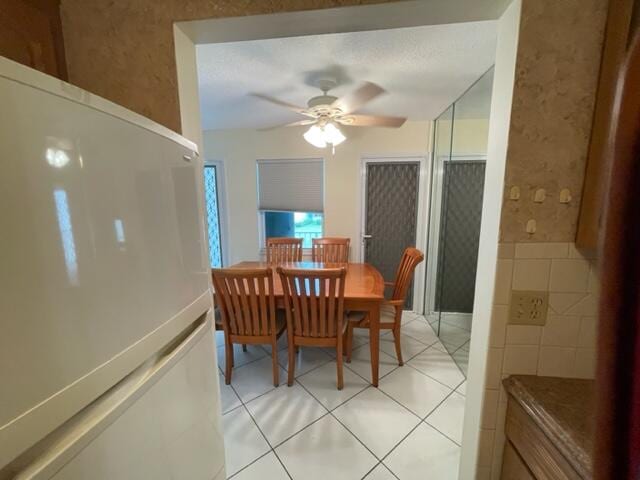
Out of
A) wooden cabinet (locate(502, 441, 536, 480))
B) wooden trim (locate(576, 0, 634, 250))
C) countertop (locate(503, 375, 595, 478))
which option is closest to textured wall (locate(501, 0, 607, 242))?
wooden trim (locate(576, 0, 634, 250))

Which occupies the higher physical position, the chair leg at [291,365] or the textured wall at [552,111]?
the textured wall at [552,111]

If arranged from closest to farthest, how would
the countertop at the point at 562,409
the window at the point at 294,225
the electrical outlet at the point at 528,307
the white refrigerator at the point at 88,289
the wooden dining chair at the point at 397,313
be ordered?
the white refrigerator at the point at 88,289
the countertop at the point at 562,409
the electrical outlet at the point at 528,307
the wooden dining chair at the point at 397,313
the window at the point at 294,225

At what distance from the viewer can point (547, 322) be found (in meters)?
0.89

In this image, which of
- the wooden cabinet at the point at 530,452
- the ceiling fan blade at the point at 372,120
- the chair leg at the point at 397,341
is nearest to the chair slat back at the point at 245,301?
the chair leg at the point at 397,341

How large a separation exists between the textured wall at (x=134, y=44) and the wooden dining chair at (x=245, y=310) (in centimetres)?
113

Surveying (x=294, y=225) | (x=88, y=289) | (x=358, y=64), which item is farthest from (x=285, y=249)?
(x=88, y=289)

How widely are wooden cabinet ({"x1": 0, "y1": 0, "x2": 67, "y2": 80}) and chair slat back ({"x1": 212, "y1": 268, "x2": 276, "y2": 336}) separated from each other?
1262 mm

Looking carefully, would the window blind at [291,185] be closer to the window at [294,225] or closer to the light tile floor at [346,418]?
the window at [294,225]

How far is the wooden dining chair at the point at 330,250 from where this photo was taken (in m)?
3.18

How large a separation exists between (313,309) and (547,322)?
132 cm

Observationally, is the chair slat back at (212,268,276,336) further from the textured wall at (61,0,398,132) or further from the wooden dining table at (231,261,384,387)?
the textured wall at (61,0,398,132)

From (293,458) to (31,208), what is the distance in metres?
1.76

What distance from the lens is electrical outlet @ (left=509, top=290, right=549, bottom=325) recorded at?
0.88 m

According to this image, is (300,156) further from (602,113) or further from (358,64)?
(602,113)
